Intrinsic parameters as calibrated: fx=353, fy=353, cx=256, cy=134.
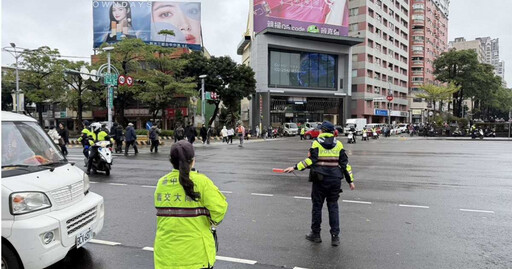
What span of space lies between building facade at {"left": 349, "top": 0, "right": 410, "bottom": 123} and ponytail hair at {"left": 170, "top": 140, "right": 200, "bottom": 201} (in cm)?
5609

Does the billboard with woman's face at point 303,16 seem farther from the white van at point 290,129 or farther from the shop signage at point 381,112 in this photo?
the shop signage at point 381,112

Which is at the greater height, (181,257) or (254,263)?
(181,257)

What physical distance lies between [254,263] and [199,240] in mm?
1822

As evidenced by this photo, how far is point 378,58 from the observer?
65812mm

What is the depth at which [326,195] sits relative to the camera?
17.2 ft

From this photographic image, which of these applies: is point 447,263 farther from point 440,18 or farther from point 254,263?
point 440,18

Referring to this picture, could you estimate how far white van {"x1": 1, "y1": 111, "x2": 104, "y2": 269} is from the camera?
333 cm

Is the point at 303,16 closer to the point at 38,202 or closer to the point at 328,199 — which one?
the point at 328,199

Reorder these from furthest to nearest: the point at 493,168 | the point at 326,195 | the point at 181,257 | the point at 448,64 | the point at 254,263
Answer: the point at 448,64, the point at 493,168, the point at 326,195, the point at 254,263, the point at 181,257

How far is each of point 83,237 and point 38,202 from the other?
722mm

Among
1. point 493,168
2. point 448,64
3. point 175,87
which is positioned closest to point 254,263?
point 493,168

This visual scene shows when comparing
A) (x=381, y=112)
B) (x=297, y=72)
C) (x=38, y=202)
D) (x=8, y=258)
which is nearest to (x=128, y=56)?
(x=297, y=72)

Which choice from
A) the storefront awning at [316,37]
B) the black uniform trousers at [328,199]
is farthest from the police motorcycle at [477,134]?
the black uniform trousers at [328,199]

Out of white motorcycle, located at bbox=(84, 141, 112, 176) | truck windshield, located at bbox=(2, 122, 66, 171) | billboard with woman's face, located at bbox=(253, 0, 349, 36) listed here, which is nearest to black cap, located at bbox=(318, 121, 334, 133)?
truck windshield, located at bbox=(2, 122, 66, 171)
